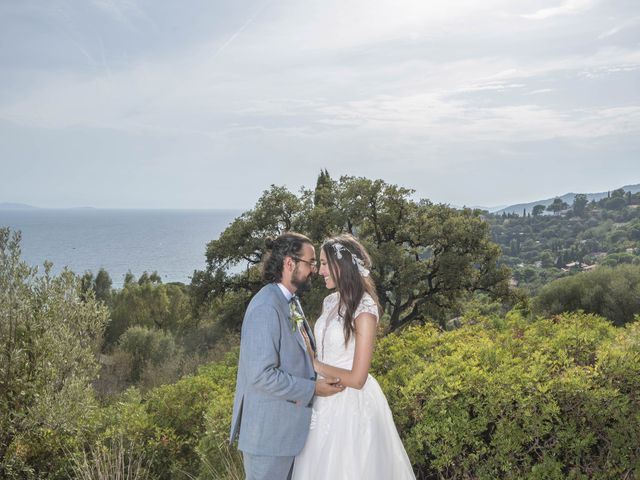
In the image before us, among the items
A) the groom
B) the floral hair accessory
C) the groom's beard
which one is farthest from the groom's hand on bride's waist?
the floral hair accessory

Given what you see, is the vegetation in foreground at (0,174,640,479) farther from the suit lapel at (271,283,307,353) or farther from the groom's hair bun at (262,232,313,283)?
the groom's hair bun at (262,232,313,283)

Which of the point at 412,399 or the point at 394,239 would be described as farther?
the point at 394,239

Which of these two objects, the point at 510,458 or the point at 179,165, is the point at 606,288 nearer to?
the point at 510,458

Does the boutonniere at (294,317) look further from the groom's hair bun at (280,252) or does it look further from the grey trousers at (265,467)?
the grey trousers at (265,467)

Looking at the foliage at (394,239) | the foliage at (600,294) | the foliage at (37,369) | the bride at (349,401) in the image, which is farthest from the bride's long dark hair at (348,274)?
the foliage at (600,294)

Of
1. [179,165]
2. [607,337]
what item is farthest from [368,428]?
[179,165]

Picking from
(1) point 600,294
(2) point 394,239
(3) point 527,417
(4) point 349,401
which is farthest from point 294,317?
(1) point 600,294

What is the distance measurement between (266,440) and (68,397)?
3831mm

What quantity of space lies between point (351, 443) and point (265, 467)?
531 millimetres

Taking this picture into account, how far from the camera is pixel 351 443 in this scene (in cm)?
308

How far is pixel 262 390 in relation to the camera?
274 cm

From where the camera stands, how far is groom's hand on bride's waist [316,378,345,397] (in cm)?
296

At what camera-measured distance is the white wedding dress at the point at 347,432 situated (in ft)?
9.93

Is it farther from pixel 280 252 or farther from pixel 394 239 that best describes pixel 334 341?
→ pixel 394 239
